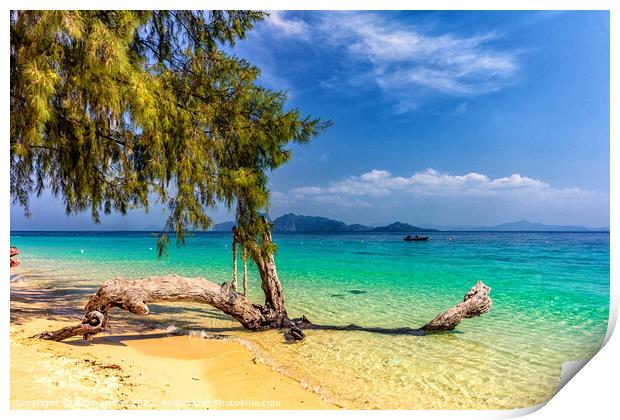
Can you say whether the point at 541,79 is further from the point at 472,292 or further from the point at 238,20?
the point at 238,20

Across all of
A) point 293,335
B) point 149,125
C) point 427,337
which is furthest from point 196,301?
point 427,337

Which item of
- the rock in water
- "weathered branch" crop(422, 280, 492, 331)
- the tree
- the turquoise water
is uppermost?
the tree

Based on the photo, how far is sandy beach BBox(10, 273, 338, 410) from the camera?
2691mm

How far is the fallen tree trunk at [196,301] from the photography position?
3.50 meters

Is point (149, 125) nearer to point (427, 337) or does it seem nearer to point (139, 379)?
point (139, 379)

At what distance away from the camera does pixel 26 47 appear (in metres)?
2.70

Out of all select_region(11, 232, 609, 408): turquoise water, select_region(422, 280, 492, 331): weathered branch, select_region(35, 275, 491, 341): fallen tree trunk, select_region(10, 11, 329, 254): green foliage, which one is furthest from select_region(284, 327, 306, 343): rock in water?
select_region(422, 280, 492, 331): weathered branch

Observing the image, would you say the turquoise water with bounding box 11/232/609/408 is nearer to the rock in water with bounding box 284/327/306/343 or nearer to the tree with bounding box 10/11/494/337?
the rock in water with bounding box 284/327/306/343

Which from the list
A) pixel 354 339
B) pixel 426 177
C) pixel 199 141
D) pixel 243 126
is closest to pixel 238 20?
pixel 243 126

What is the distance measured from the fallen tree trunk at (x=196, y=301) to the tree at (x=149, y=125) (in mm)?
13

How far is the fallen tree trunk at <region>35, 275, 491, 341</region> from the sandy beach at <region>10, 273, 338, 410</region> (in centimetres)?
25

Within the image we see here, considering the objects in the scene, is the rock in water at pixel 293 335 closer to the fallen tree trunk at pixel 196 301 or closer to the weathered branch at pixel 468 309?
the fallen tree trunk at pixel 196 301

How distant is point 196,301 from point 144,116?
1929 millimetres

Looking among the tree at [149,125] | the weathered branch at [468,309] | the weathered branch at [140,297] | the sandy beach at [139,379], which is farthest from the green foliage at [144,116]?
the weathered branch at [468,309]
